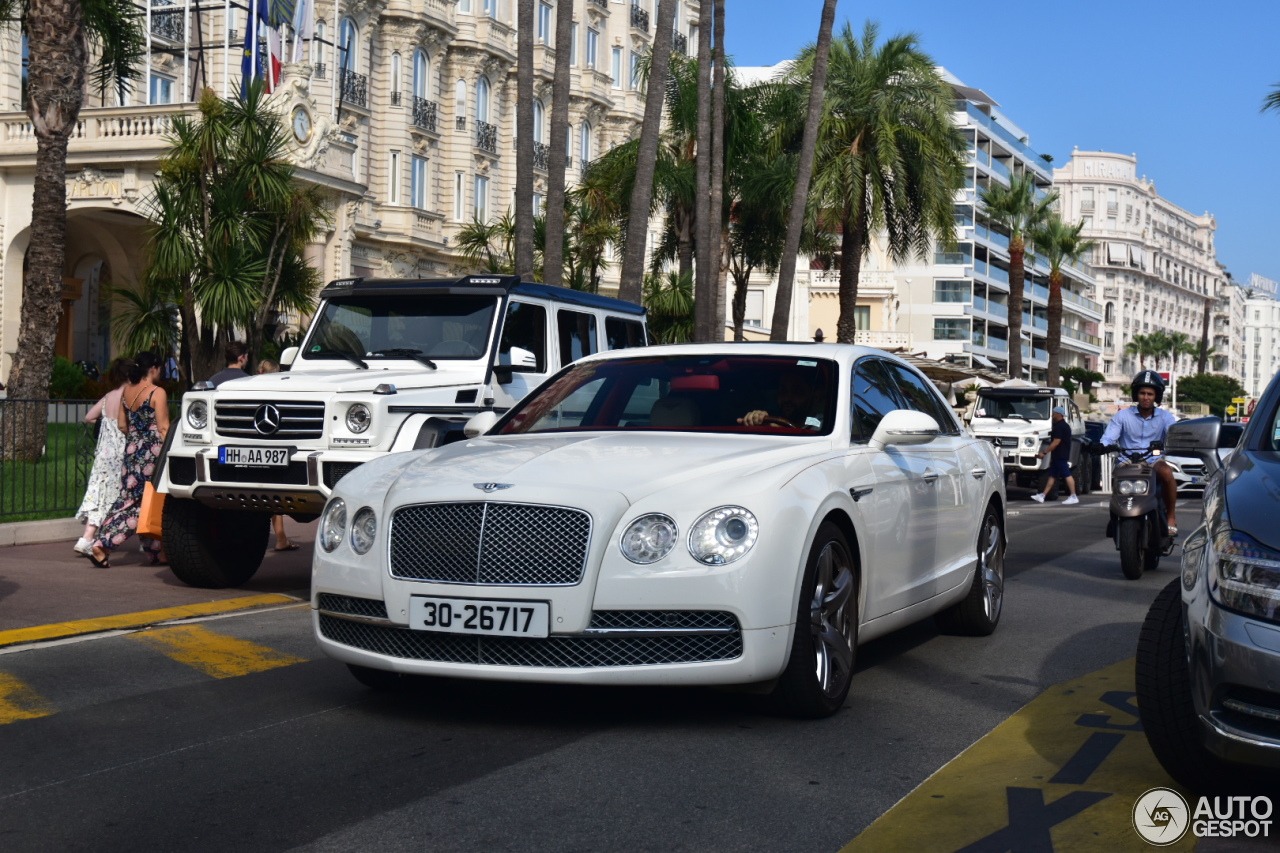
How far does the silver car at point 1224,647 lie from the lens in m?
→ 4.06

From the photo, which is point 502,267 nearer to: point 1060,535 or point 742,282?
point 742,282

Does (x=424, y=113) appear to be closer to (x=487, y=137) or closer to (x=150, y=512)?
(x=487, y=137)

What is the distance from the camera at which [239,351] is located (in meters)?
13.1

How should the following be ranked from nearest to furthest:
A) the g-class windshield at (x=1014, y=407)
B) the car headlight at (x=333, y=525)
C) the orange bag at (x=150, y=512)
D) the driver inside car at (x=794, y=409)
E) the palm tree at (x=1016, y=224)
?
the car headlight at (x=333, y=525) < the driver inside car at (x=794, y=409) < the orange bag at (x=150, y=512) < the g-class windshield at (x=1014, y=407) < the palm tree at (x=1016, y=224)

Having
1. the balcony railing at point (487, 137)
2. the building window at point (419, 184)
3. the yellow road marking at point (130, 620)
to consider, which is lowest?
the yellow road marking at point (130, 620)

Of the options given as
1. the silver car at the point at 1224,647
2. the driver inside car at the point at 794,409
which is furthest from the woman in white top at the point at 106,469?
the silver car at the point at 1224,647

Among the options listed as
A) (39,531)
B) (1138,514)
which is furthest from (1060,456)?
(39,531)

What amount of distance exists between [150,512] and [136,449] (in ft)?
1.75

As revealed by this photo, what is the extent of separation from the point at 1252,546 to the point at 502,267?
1558 inches

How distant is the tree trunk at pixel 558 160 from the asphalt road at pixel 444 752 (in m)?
13.9

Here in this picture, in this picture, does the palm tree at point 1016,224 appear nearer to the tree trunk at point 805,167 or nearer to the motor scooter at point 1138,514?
the tree trunk at point 805,167

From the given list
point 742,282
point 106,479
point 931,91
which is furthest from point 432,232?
point 106,479

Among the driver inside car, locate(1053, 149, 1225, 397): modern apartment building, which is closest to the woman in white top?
the driver inside car

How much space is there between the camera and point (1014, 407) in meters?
28.4
